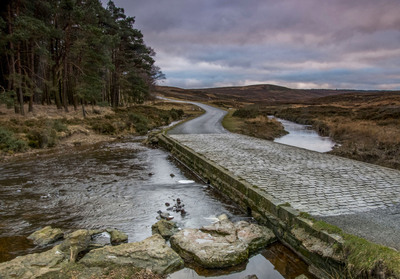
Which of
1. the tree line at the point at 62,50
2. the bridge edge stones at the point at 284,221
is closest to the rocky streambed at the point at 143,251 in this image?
the bridge edge stones at the point at 284,221

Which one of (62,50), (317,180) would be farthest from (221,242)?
(62,50)

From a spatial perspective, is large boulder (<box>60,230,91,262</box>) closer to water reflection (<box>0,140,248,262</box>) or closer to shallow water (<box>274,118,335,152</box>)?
water reflection (<box>0,140,248,262</box>)

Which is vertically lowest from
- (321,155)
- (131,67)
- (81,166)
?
(81,166)

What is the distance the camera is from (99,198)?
8.52 metres

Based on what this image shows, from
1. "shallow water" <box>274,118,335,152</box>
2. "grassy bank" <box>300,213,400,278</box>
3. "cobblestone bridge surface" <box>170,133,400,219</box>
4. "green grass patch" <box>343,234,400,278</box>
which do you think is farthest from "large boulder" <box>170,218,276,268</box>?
"shallow water" <box>274,118,335,152</box>

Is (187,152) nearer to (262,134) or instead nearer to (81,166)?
(81,166)

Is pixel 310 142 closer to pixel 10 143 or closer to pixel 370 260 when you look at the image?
pixel 370 260

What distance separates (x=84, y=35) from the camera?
24703 millimetres

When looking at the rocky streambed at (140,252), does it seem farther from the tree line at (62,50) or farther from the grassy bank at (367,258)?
the tree line at (62,50)

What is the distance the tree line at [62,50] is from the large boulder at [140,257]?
16638 mm

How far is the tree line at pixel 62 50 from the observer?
19250 millimetres

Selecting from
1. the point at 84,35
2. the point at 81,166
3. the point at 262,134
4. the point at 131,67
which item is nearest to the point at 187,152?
the point at 81,166

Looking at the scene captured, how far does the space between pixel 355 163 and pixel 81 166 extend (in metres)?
11.7

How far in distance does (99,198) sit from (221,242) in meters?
4.73
